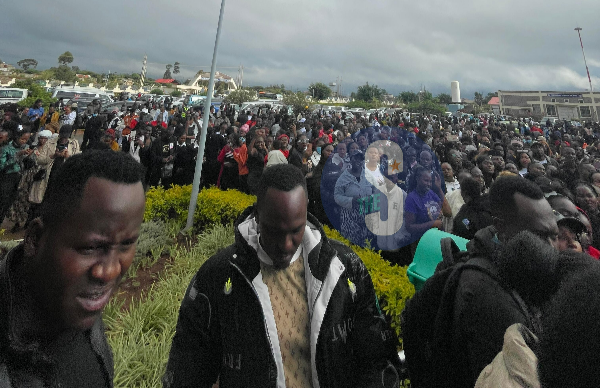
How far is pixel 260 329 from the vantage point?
1.54 metres

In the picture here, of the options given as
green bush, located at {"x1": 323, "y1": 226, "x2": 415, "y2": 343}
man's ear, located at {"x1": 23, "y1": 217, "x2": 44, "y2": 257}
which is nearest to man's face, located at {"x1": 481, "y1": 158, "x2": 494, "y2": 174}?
green bush, located at {"x1": 323, "y1": 226, "x2": 415, "y2": 343}

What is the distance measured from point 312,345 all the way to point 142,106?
2165cm

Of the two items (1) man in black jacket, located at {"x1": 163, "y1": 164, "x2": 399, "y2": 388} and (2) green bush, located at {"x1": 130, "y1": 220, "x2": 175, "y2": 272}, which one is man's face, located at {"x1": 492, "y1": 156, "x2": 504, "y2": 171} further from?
(2) green bush, located at {"x1": 130, "y1": 220, "x2": 175, "y2": 272}

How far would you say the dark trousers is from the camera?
5398 millimetres

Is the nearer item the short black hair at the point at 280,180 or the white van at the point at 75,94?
the short black hair at the point at 280,180

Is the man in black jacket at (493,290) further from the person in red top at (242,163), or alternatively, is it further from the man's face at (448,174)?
the person in red top at (242,163)

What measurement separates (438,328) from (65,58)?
91831mm

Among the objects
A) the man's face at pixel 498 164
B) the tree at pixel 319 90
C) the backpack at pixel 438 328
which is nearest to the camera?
the backpack at pixel 438 328

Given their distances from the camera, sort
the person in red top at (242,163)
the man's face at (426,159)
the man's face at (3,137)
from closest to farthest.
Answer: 1. the man's face at (426,159)
2. the man's face at (3,137)
3. the person in red top at (242,163)

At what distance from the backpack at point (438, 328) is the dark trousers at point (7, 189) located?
6590mm

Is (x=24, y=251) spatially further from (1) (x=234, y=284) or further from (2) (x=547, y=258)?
(2) (x=547, y=258)

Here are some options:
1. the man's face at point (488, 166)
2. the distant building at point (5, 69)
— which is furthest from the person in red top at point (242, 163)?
the distant building at point (5, 69)

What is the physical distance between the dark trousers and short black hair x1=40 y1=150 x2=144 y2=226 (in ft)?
19.8

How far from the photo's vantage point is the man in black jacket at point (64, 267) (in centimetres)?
87
